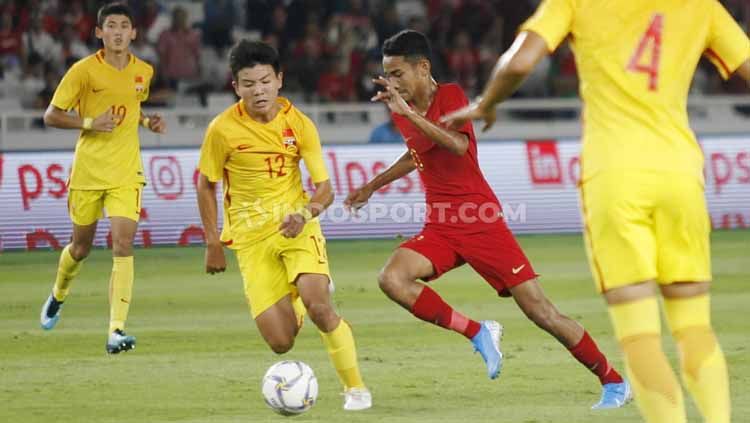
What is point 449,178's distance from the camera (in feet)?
27.8

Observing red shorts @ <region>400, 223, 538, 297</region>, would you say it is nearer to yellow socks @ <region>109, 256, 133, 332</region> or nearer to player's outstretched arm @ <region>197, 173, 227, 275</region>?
player's outstretched arm @ <region>197, 173, 227, 275</region>

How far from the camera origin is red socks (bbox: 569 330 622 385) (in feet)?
25.8

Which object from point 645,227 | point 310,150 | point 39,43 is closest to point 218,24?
point 39,43

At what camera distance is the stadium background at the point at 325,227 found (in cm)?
848

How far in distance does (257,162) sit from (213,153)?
254mm

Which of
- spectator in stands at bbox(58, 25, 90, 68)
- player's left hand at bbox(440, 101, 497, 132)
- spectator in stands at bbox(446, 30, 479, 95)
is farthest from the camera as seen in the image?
spectator in stands at bbox(446, 30, 479, 95)

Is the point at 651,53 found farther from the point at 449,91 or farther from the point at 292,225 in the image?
the point at 449,91

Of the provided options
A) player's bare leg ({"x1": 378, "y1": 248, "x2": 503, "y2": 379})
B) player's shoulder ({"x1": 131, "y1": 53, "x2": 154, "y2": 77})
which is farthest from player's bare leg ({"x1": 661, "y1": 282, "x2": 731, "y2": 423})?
player's shoulder ({"x1": 131, "y1": 53, "x2": 154, "y2": 77})

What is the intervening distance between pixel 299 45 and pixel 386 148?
15.7ft

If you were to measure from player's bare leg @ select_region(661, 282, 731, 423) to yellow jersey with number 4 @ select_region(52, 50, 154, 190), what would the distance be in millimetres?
6152

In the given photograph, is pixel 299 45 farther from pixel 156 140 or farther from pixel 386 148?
pixel 386 148

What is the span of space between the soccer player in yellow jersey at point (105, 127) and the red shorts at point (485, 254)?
3.18 m

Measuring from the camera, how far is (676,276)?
5.50 m

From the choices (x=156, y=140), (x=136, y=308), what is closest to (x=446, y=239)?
(x=136, y=308)
